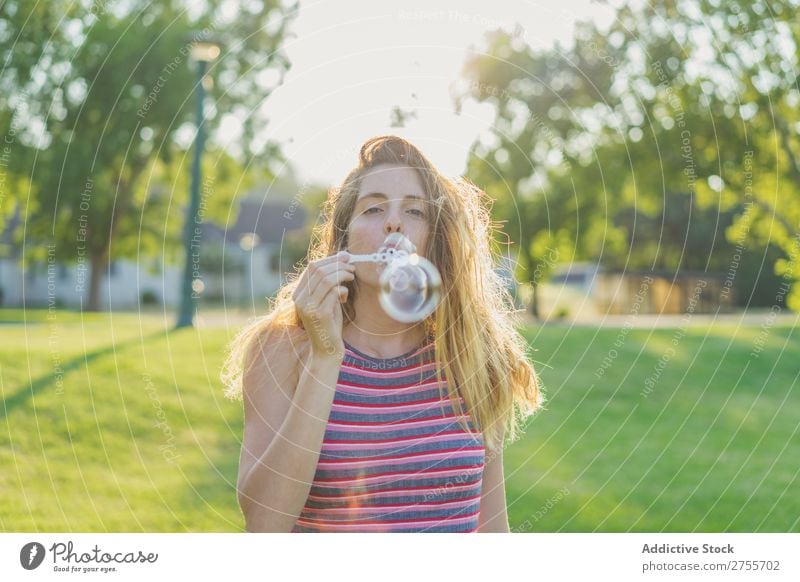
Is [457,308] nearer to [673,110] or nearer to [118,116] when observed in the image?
[673,110]

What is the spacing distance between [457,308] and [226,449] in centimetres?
466

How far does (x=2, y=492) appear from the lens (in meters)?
5.04

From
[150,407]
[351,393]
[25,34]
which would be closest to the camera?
[351,393]

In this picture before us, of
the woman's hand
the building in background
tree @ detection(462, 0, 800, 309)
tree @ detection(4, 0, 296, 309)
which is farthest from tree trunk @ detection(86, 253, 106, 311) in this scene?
the woman's hand

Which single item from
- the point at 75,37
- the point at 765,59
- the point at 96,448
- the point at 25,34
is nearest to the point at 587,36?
the point at 765,59

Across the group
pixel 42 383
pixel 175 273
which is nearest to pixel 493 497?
pixel 42 383

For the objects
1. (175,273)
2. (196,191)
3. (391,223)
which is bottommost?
(391,223)

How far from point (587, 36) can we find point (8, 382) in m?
6.46

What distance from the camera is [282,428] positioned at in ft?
8.43

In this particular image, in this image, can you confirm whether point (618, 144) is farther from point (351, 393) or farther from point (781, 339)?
point (351, 393)

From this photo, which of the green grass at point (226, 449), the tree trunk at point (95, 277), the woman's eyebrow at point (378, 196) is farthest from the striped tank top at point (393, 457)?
the tree trunk at point (95, 277)

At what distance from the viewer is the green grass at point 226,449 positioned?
573 centimetres

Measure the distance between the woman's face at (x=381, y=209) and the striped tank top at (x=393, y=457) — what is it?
0.34 meters

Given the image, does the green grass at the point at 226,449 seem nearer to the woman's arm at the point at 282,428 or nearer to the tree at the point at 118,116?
the woman's arm at the point at 282,428
